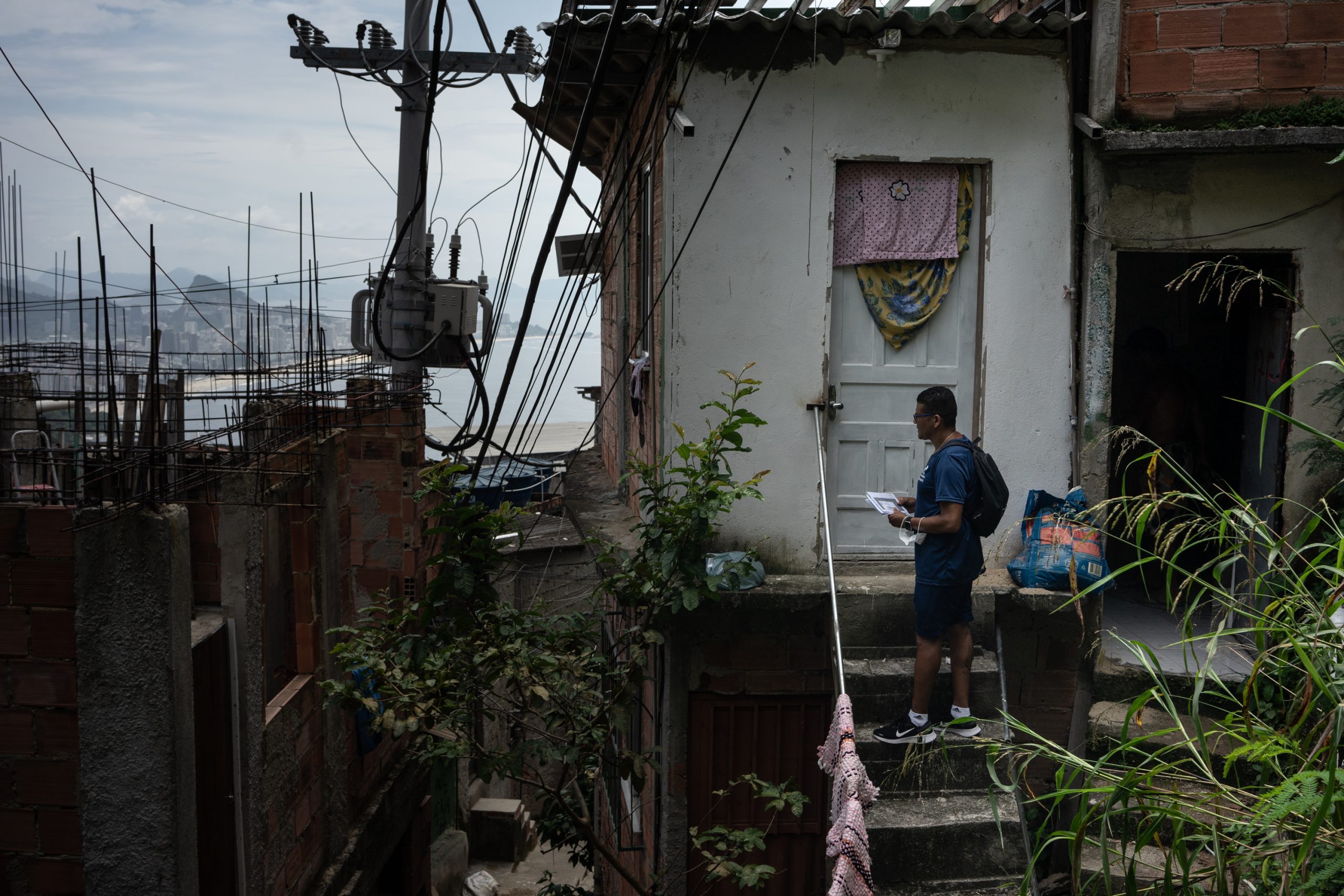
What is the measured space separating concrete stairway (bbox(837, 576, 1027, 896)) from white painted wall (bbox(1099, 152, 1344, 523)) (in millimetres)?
2549

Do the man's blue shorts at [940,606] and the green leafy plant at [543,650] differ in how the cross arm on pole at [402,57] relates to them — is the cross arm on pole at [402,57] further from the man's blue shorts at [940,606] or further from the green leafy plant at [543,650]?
the man's blue shorts at [940,606]

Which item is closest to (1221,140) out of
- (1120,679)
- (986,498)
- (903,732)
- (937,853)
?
(986,498)

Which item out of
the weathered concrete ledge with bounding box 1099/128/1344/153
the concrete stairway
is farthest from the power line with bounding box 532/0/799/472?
the concrete stairway

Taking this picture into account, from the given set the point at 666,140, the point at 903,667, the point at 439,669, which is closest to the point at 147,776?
the point at 439,669

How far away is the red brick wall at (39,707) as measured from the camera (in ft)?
12.1

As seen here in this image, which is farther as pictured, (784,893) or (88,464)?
(784,893)

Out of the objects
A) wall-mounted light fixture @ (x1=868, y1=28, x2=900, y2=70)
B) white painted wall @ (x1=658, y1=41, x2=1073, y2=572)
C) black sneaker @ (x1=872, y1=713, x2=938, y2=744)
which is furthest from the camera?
white painted wall @ (x1=658, y1=41, x2=1073, y2=572)

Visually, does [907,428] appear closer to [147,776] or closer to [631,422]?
[631,422]

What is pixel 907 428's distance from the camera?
6957 mm

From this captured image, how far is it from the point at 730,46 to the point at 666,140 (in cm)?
68

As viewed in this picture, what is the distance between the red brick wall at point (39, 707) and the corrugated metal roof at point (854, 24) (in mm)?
4091

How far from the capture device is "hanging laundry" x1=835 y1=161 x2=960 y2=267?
674 centimetres

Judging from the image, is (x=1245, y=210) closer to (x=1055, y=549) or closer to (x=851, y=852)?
(x=1055, y=549)

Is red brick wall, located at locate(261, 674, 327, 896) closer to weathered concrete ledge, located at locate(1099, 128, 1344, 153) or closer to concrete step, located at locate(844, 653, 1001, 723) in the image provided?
concrete step, located at locate(844, 653, 1001, 723)
